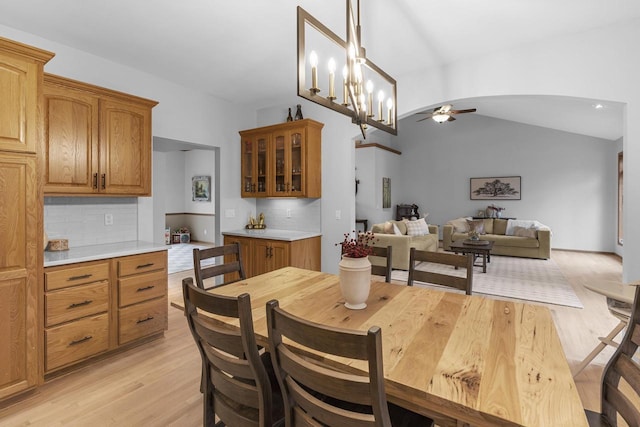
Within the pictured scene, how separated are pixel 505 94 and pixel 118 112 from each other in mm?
3600

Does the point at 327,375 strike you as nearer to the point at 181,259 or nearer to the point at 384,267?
the point at 384,267

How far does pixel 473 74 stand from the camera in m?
3.17

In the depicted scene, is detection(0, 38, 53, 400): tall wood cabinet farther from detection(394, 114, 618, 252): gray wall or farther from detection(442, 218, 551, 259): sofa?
detection(394, 114, 618, 252): gray wall

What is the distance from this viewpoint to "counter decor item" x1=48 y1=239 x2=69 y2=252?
271cm

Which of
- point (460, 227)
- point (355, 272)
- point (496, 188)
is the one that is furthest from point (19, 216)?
point (496, 188)

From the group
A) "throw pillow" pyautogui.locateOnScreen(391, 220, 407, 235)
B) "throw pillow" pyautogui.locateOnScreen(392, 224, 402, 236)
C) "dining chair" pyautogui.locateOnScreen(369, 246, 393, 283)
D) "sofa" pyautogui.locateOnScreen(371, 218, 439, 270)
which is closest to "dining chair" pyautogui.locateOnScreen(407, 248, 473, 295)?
"dining chair" pyautogui.locateOnScreen(369, 246, 393, 283)

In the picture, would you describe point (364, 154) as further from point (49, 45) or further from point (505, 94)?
point (49, 45)

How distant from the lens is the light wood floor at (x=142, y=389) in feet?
6.33

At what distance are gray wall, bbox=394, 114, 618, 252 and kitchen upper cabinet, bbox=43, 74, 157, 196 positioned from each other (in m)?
8.44

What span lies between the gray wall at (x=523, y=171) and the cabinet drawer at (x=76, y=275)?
8.95 meters

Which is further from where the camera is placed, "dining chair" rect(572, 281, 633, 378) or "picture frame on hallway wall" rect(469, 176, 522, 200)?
"picture frame on hallway wall" rect(469, 176, 522, 200)

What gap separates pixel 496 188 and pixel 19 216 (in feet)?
32.4

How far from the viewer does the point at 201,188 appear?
9.05 meters

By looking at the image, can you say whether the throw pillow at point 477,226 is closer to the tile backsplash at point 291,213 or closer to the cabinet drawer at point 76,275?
the tile backsplash at point 291,213
